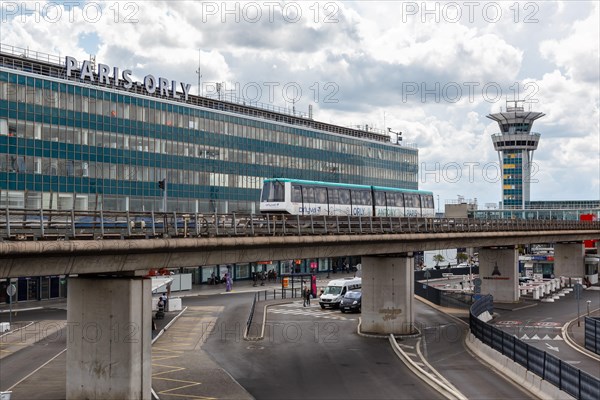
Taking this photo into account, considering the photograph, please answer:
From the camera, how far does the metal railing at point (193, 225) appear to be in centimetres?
2312

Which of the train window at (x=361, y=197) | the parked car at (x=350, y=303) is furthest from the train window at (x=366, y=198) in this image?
the parked car at (x=350, y=303)

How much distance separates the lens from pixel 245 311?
2142 inches

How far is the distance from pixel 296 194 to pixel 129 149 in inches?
1393

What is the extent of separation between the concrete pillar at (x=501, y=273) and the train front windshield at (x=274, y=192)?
2371 cm

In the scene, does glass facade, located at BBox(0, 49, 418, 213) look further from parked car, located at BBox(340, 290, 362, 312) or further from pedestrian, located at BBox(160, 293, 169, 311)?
parked car, located at BBox(340, 290, 362, 312)

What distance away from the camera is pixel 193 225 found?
3089 centimetres

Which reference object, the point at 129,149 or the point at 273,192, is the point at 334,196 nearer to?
the point at 273,192

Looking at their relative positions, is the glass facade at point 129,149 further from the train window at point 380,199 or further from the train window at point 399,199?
the train window at point 399,199

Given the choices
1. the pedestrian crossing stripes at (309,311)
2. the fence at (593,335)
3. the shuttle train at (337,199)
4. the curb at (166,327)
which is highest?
the shuttle train at (337,199)

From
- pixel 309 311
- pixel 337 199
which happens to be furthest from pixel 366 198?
pixel 309 311

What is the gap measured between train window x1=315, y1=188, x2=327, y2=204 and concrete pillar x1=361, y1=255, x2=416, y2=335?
9.18 metres

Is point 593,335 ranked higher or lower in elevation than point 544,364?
lower

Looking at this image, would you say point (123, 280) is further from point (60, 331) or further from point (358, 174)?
point (358, 174)

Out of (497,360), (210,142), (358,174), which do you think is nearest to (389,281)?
(497,360)
